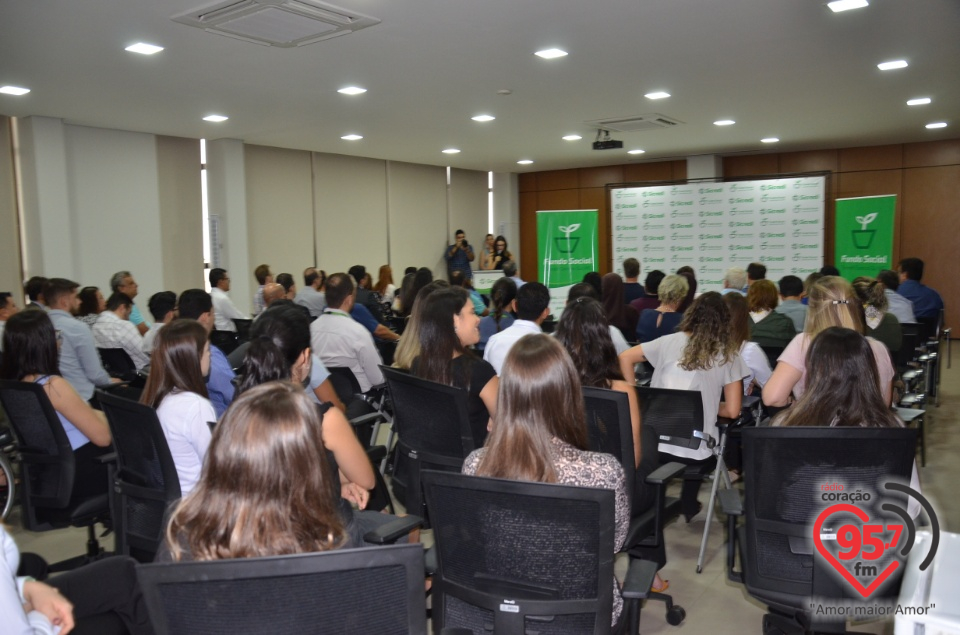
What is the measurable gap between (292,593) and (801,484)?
161 cm

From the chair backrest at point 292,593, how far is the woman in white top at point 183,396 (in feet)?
4.56

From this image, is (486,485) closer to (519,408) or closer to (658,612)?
(519,408)

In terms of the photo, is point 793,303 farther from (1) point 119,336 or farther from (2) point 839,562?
(1) point 119,336

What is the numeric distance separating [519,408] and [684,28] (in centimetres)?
400

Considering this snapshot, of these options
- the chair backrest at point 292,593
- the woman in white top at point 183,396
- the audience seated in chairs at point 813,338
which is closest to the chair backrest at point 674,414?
the audience seated in chairs at point 813,338

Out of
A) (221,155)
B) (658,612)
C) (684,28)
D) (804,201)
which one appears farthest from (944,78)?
(221,155)

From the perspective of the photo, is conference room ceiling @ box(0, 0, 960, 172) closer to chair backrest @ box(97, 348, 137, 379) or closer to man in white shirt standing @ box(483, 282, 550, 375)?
man in white shirt standing @ box(483, 282, 550, 375)

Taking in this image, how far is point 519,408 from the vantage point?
72.4 inches

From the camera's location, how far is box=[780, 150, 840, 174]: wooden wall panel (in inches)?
464

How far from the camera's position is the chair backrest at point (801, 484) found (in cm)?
200

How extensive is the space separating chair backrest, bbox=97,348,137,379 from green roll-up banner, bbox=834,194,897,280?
1017 cm

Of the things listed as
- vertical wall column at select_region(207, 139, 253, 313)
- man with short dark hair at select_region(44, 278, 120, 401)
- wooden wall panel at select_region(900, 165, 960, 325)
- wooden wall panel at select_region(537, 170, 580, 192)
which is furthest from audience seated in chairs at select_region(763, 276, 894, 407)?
wooden wall panel at select_region(537, 170, 580, 192)

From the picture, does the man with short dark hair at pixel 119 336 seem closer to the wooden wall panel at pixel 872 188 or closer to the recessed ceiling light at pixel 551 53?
the recessed ceiling light at pixel 551 53

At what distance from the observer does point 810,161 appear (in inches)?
472
